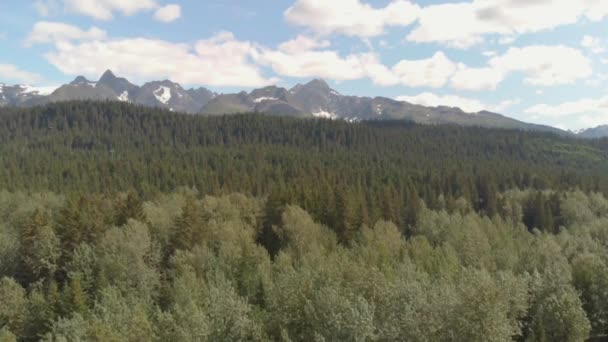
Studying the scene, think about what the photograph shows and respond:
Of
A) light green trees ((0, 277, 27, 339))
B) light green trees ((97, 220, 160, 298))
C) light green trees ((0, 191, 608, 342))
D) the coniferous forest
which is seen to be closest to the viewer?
light green trees ((0, 191, 608, 342))

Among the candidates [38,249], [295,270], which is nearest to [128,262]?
[38,249]

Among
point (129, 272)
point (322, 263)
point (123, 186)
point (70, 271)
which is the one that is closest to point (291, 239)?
point (322, 263)

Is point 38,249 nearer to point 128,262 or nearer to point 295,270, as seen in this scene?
point 128,262

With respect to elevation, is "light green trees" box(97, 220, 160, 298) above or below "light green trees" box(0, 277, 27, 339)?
above

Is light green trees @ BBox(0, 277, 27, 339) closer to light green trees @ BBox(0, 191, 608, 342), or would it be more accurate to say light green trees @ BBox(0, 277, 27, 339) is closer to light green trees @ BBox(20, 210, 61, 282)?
light green trees @ BBox(0, 191, 608, 342)

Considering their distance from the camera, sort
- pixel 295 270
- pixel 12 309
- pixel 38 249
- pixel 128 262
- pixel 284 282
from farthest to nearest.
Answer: pixel 38 249
pixel 128 262
pixel 295 270
pixel 12 309
pixel 284 282

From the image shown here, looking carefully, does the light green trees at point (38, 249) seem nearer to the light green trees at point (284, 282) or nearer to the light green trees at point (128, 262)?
the light green trees at point (284, 282)

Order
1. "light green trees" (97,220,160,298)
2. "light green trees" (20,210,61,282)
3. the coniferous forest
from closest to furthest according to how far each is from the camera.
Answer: the coniferous forest
"light green trees" (97,220,160,298)
"light green trees" (20,210,61,282)

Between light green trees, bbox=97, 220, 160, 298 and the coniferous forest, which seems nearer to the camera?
the coniferous forest

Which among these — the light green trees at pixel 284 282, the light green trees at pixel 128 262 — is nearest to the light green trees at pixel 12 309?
the light green trees at pixel 284 282

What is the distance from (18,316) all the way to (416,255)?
165 feet

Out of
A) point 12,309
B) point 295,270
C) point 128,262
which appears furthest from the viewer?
point 128,262

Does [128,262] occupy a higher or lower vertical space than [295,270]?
lower

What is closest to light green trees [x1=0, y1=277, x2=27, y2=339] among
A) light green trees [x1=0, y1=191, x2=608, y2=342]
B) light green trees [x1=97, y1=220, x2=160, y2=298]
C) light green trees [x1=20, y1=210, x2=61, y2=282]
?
light green trees [x1=0, y1=191, x2=608, y2=342]
